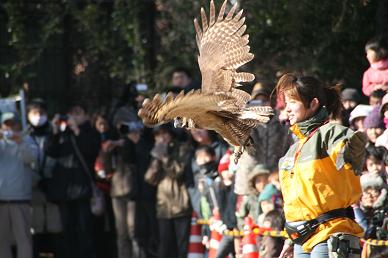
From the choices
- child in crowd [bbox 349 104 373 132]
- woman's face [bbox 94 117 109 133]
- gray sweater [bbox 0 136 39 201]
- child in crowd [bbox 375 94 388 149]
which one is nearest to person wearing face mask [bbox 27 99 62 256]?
gray sweater [bbox 0 136 39 201]

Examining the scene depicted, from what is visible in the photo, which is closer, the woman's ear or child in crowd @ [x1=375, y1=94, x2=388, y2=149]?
the woman's ear

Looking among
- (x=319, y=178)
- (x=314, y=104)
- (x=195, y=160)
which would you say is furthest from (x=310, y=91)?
(x=195, y=160)

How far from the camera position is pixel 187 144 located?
11.2m

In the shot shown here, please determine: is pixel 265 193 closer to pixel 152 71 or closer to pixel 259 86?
pixel 259 86

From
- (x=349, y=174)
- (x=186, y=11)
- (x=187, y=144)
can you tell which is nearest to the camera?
(x=349, y=174)

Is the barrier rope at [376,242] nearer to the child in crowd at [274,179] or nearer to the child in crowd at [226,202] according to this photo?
the child in crowd at [274,179]

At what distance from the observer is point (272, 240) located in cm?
863

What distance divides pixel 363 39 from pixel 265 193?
3.12m

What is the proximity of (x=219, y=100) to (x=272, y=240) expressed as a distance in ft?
8.31

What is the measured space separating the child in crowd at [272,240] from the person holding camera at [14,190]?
12.2 ft

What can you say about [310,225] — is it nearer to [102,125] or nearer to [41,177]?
[41,177]

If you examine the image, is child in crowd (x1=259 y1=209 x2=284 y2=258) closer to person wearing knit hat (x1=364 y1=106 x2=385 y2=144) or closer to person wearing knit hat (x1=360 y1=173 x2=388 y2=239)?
person wearing knit hat (x1=360 y1=173 x2=388 y2=239)

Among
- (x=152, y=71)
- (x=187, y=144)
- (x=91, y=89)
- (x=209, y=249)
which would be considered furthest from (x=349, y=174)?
(x=91, y=89)

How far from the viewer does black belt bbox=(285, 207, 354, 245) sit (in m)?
6.15
